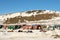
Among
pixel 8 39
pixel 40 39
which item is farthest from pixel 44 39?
pixel 8 39

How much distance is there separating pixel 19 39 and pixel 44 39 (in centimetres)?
318

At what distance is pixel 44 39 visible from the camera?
1136 inches

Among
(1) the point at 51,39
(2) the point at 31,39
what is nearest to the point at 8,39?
(2) the point at 31,39

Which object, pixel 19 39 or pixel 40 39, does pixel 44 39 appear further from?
pixel 19 39

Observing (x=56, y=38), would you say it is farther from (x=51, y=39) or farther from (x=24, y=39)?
(x=24, y=39)

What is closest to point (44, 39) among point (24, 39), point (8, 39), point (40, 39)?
point (40, 39)

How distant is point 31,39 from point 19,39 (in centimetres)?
151

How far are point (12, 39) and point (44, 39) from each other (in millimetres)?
4048

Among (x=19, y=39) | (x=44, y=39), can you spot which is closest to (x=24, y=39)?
(x=19, y=39)

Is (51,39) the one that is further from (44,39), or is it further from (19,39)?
(19,39)

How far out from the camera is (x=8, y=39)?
28750 millimetres

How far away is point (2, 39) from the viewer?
28750mm

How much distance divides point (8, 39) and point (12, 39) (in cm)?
51

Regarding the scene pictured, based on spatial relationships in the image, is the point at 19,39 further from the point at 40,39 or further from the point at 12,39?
the point at 40,39
